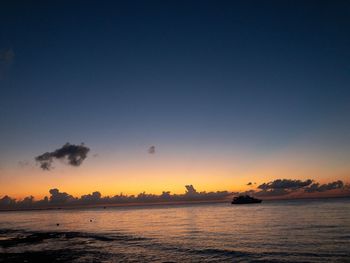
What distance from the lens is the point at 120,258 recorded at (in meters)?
46.0

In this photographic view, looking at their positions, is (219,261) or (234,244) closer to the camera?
(219,261)

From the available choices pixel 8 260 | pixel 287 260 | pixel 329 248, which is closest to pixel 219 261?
pixel 287 260

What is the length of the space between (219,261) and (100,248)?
2417 cm

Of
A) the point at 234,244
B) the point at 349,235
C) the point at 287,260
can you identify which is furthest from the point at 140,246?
the point at 349,235

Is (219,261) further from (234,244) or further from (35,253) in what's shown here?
(35,253)

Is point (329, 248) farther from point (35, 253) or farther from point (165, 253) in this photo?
point (35, 253)

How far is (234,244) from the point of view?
5628cm

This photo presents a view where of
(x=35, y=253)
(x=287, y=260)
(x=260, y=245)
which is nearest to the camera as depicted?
(x=287, y=260)

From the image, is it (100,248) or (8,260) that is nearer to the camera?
(8,260)

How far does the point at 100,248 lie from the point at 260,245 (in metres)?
27.7

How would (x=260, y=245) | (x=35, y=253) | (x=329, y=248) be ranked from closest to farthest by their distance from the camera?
(x=329, y=248) → (x=35, y=253) → (x=260, y=245)

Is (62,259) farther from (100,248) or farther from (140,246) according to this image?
(140,246)

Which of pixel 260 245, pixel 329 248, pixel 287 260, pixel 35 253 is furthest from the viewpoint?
pixel 260 245

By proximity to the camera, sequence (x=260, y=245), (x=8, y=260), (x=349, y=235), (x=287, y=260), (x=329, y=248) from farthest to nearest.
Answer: (x=349, y=235)
(x=260, y=245)
(x=329, y=248)
(x=8, y=260)
(x=287, y=260)
